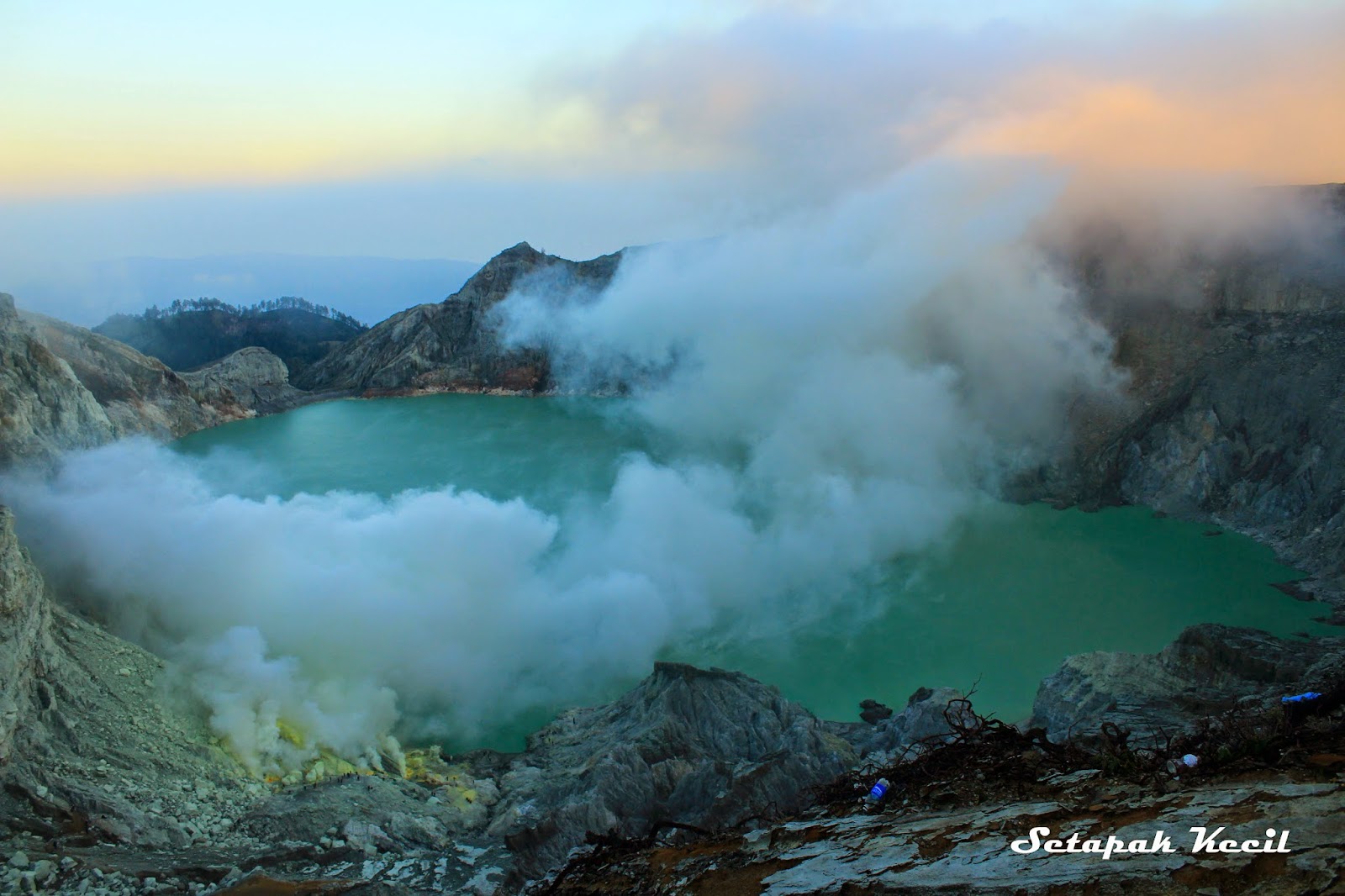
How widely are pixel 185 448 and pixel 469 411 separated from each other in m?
13.7

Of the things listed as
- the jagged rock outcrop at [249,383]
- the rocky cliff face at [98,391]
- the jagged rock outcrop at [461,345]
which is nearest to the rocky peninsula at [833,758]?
the rocky cliff face at [98,391]

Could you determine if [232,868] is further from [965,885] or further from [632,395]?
Answer: [632,395]

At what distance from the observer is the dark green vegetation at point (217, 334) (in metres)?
56.3

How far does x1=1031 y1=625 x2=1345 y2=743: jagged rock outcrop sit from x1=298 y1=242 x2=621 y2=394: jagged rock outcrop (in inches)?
1558

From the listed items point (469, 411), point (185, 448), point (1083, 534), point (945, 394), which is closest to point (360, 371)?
point (469, 411)

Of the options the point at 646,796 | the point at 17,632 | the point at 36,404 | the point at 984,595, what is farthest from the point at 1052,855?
the point at 36,404

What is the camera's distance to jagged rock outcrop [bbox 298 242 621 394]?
50500 mm

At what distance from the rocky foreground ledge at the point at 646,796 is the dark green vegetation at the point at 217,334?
4779 cm

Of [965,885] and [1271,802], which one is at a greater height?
[1271,802]

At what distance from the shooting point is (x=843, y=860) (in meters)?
5.02

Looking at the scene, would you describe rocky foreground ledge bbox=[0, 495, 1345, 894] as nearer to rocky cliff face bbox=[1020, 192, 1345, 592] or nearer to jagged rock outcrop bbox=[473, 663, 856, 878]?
jagged rock outcrop bbox=[473, 663, 856, 878]

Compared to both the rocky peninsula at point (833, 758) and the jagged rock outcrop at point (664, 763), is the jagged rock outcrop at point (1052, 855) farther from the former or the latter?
the jagged rock outcrop at point (664, 763)

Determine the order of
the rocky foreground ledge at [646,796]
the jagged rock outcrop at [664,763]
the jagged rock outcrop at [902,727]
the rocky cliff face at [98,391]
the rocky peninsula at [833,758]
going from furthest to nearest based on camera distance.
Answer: the rocky cliff face at [98,391]
the jagged rock outcrop at [902,727]
the jagged rock outcrop at [664,763]
the rocky peninsula at [833,758]
the rocky foreground ledge at [646,796]

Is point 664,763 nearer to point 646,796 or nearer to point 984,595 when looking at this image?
point 646,796
